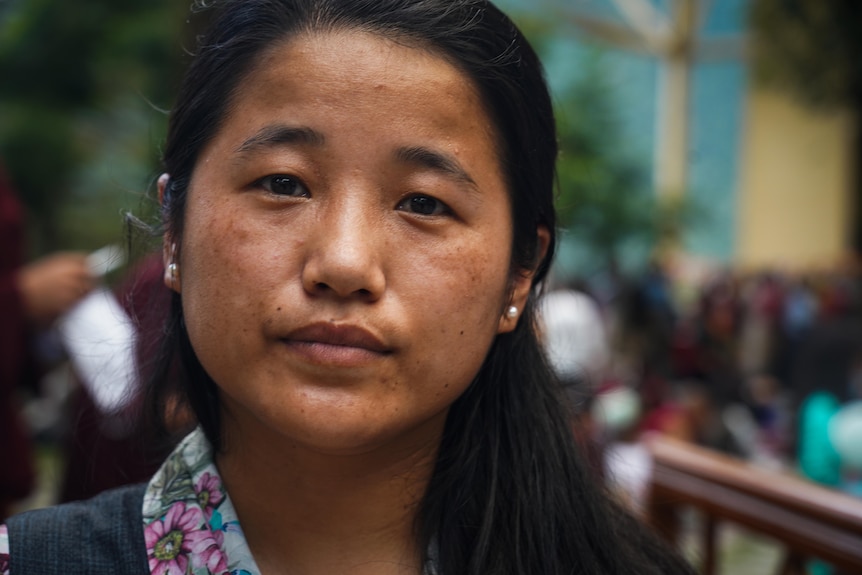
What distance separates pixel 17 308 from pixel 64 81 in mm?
6427

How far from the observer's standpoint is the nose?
1241 millimetres

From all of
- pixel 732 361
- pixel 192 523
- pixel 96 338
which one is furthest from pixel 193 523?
pixel 732 361

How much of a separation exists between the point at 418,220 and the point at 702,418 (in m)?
5.71

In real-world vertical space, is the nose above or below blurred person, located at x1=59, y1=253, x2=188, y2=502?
above

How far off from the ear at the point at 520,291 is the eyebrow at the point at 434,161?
0.70 feet

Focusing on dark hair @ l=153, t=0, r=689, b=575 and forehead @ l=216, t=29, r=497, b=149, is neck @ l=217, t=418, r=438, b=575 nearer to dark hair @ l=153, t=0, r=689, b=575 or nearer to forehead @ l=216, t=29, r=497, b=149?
dark hair @ l=153, t=0, r=689, b=575

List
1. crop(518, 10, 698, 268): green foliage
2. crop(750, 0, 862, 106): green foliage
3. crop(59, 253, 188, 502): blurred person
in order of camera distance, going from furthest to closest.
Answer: crop(518, 10, 698, 268): green foliage
crop(750, 0, 862, 106): green foliage
crop(59, 253, 188, 502): blurred person

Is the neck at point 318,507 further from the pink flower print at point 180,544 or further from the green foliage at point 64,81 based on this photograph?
the green foliage at point 64,81

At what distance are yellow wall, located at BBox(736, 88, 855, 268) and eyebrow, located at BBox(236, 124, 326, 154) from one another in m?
15.1

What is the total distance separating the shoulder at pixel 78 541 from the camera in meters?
1.34

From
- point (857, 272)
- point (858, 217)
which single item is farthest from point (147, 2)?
point (858, 217)

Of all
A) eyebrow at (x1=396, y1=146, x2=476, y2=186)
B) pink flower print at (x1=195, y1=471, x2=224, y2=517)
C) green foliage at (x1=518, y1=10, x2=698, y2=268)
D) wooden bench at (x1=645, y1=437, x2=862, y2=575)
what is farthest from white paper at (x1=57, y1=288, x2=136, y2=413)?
green foliage at (x1=518, y1=10, x2=698, y2=268)

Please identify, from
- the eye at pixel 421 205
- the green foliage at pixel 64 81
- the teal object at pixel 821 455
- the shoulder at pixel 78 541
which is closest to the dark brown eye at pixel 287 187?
the eye at pixel 421 205

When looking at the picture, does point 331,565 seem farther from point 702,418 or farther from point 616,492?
point 702,418
